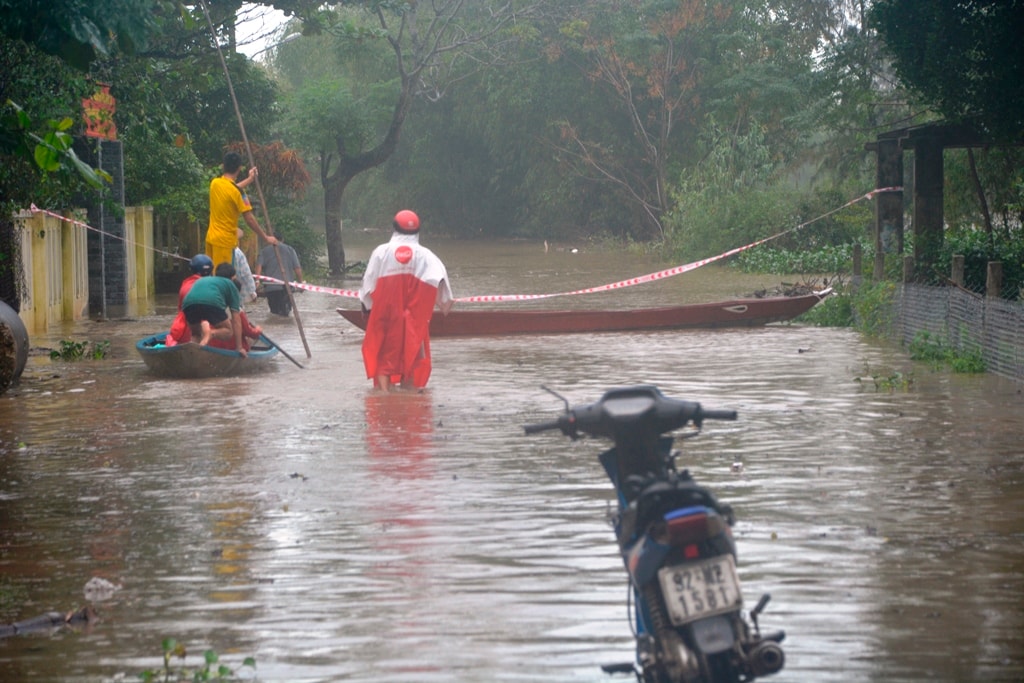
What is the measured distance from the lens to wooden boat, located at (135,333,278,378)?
14938 mm

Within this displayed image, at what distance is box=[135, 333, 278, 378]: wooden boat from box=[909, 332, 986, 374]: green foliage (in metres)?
6.88

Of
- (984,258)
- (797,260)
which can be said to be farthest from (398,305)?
(797,260)

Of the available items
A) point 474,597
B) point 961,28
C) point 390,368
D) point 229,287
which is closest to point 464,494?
point 474,597

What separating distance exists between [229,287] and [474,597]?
9420 millimetres

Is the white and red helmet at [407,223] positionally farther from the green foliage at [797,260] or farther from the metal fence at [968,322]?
the green foliage at [797,260]

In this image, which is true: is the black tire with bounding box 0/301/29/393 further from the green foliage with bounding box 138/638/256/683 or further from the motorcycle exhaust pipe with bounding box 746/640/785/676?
the motorcycle exhaust pipe with bounding box 746/640/785/676

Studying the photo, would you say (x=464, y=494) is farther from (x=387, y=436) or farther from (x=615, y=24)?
(x=615, y=24)

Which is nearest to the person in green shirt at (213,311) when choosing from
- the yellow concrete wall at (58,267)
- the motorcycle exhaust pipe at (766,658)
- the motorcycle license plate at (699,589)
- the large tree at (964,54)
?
the yellow concrete wall at (58,267)

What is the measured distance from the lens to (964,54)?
55.4 feet

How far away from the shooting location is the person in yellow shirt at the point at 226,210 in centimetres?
1755

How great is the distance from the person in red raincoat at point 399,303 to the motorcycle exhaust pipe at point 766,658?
9.69m

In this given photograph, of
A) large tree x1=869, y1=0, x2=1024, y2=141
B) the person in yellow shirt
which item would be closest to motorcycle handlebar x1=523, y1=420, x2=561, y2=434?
the person in yellow shirt

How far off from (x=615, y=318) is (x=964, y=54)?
573cm

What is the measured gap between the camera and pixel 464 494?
898 centimetres
